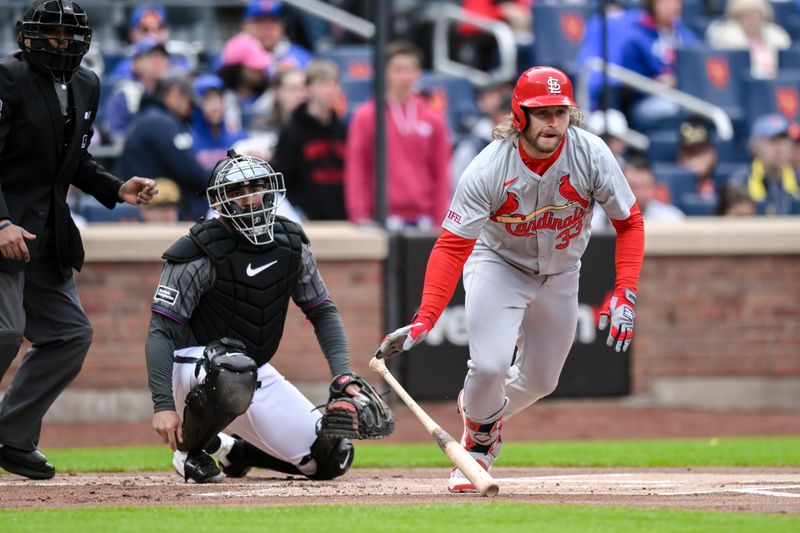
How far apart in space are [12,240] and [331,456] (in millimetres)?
1839

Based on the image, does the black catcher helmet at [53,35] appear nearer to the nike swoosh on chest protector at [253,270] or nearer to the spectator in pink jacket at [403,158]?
the nike swoosh on chest protector at [253,270]

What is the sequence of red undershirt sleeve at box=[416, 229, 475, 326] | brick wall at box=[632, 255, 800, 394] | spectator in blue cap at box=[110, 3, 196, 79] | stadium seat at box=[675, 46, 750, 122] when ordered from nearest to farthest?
red undershirt sleeve at box=[416, 229, 475, 326], brick wall at box=[632, 255, 800, 394], spectator in blue cap at box=[110, 3, 196, 79], stadium seat at box=[675, 46, 750, 122]

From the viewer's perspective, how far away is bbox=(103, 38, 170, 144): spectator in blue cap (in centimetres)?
1203

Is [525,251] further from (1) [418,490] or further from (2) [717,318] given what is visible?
(2) [717,318]

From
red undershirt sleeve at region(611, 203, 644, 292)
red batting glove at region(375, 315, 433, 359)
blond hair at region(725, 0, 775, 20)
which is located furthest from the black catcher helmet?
blond hair at region(725, 0, 775, 20)

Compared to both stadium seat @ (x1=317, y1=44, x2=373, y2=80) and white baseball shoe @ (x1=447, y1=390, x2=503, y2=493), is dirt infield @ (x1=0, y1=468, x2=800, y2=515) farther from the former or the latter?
stadium seat @ (x1=317, y1=44, x2=373, y2=80)

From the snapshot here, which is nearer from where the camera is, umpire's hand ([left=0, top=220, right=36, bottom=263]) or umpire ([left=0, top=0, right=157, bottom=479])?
umpire's hand ([left=0, top=220, right=36, bottom=263])

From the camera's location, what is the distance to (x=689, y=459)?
9125 millimetres

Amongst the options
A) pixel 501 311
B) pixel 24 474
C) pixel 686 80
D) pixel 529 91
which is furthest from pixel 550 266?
pixel 686 80

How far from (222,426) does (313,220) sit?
18.1 feet

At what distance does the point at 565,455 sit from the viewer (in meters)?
9.40

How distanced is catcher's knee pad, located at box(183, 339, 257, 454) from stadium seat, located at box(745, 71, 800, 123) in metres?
9.53

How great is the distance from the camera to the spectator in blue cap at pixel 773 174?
13.6 meters

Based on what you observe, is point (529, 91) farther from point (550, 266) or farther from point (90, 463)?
point (90, 463)
